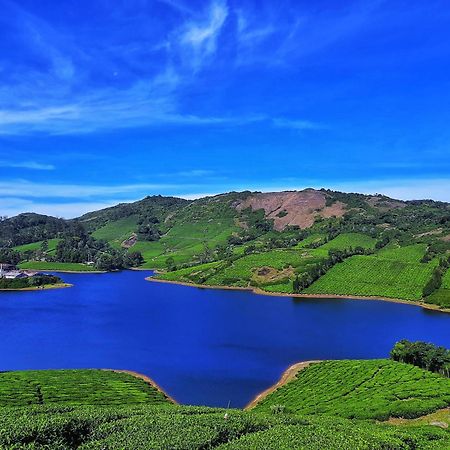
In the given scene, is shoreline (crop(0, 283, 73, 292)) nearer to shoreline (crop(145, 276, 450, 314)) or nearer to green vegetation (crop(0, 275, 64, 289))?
green vegetation (crop(0, 275, 64, 289))

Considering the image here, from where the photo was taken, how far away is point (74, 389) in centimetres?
5531

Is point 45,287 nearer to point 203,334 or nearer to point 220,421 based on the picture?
point 203,334

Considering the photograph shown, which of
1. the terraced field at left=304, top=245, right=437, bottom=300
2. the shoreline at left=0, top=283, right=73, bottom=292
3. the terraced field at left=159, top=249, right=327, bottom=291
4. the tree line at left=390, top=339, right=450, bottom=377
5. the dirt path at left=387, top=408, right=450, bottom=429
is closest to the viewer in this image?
the dirt path at left=387, top=408, right=450, bottom=429

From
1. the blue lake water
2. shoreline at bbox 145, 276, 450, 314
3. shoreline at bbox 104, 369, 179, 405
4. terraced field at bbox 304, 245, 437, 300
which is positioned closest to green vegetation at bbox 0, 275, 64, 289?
the blue lake water

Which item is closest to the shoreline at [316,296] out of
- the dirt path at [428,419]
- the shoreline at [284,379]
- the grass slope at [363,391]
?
the grass slope at [363,391]

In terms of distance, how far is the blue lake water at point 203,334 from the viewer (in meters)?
66.2

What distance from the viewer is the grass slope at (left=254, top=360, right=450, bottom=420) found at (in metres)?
45.9

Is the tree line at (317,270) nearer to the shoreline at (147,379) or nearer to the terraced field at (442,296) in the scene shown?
the terraced field at (442,296)

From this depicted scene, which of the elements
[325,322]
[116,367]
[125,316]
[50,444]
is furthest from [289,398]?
[125,316]

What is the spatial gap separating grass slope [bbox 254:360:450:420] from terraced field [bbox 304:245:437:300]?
2773 inches

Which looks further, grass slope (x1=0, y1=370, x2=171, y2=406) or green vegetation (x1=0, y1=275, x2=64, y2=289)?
green vegetation (x1=0, y1=275, x2=64, y2=289)

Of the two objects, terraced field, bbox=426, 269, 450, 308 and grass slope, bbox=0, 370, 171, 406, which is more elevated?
terraced field, bbox=426, 269, 450, 308

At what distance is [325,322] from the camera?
3942 inches

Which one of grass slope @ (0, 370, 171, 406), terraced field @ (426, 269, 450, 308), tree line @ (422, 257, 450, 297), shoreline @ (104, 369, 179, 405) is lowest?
shoreline @ (104, 369, 179, 405)
